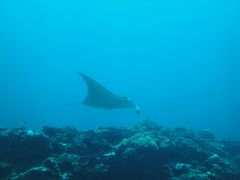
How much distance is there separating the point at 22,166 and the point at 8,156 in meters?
0.52

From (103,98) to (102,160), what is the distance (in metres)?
2.50

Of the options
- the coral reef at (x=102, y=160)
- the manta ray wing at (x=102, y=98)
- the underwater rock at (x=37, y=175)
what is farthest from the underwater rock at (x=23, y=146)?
the manta ray wing at (x=102, y=98)

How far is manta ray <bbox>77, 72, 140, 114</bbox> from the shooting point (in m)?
9.16

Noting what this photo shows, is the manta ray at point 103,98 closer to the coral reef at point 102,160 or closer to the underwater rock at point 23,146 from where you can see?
the coral reef at point 102,160

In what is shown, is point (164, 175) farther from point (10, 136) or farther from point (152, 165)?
point (10, 136)

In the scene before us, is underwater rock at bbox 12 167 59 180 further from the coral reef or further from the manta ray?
the manta ray

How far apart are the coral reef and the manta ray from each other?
4.28 ft

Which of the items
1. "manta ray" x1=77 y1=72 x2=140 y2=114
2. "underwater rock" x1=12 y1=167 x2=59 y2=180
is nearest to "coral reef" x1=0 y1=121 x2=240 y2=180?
"underwater rock" x1=12 y1=167 x2=59 y2=180

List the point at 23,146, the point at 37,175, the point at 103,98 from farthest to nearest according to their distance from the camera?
the point at 103,98 < the point at 23,146 < the point at 37,175

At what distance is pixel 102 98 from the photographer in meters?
9.41

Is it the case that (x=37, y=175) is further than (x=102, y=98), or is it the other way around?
(x=102, y=98)

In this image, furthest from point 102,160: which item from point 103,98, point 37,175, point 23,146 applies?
point 103,98

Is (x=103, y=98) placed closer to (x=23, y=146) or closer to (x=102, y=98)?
(x=102, y=98)

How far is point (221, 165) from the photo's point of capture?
750 centimetres
